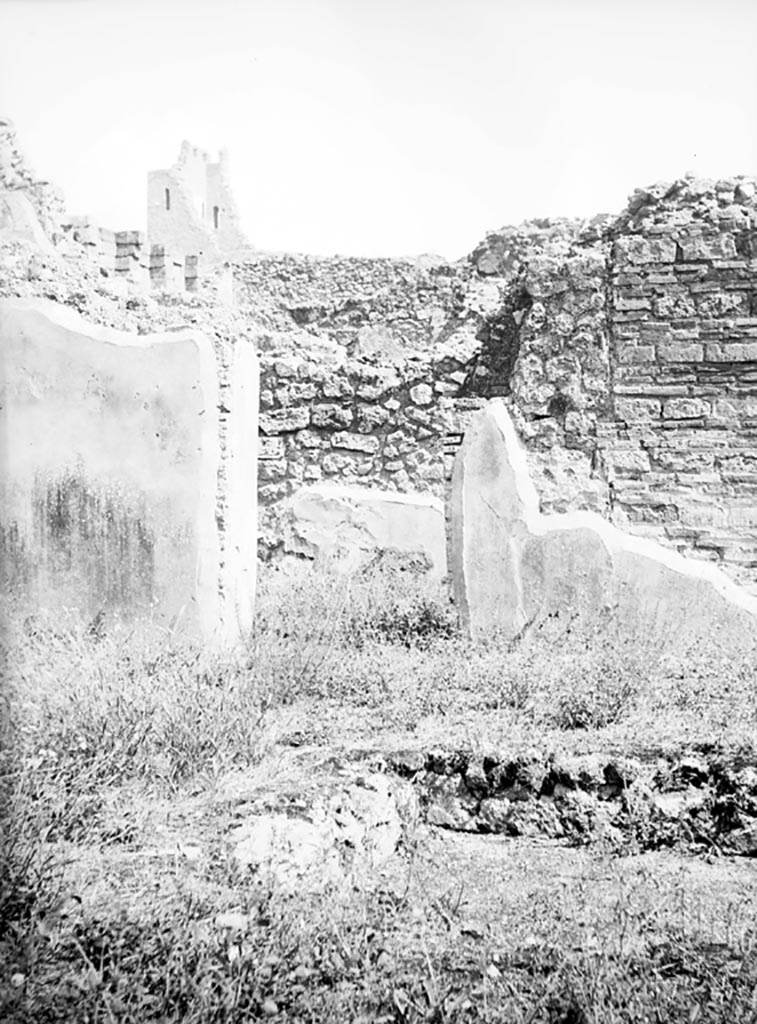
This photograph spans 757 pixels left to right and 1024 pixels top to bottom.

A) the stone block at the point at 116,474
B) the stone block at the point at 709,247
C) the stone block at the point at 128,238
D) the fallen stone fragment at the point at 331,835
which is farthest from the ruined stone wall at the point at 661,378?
the stone block at the point at 128,238

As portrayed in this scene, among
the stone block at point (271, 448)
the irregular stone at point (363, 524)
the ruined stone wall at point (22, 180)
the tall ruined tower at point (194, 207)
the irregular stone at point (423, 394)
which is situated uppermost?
the tall ruined tower at point (194, 207)

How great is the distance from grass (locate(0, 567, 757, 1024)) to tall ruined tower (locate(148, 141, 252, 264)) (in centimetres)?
2459

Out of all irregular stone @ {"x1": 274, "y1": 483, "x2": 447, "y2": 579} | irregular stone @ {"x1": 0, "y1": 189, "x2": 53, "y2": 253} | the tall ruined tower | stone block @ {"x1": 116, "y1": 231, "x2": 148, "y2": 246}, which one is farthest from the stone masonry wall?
the tall ruined tower

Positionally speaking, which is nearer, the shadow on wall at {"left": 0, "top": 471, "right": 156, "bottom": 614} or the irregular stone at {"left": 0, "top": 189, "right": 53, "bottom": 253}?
the shadow on wall at {"left": 0, "top": 471, "right": 156, "bottom": 614}

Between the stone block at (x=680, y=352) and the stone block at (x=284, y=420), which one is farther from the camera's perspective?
the stone block at (x=284, y=420)

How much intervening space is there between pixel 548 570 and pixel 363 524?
2.57 meters

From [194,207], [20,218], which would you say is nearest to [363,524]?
[20,218]

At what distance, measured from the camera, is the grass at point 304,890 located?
2553 mm

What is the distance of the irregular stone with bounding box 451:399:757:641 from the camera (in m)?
6.45

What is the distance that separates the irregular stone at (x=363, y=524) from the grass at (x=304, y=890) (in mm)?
2919

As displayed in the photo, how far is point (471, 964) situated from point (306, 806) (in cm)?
110

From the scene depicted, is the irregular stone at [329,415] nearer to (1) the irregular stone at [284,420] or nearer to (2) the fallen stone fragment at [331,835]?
(1) the irregular stone at [284,420]

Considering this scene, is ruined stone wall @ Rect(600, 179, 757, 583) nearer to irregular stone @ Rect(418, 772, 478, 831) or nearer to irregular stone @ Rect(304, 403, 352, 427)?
irregular stone @ Rect(304, 403, 352, 427)

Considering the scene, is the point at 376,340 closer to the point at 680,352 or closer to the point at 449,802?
the point at 680,352
